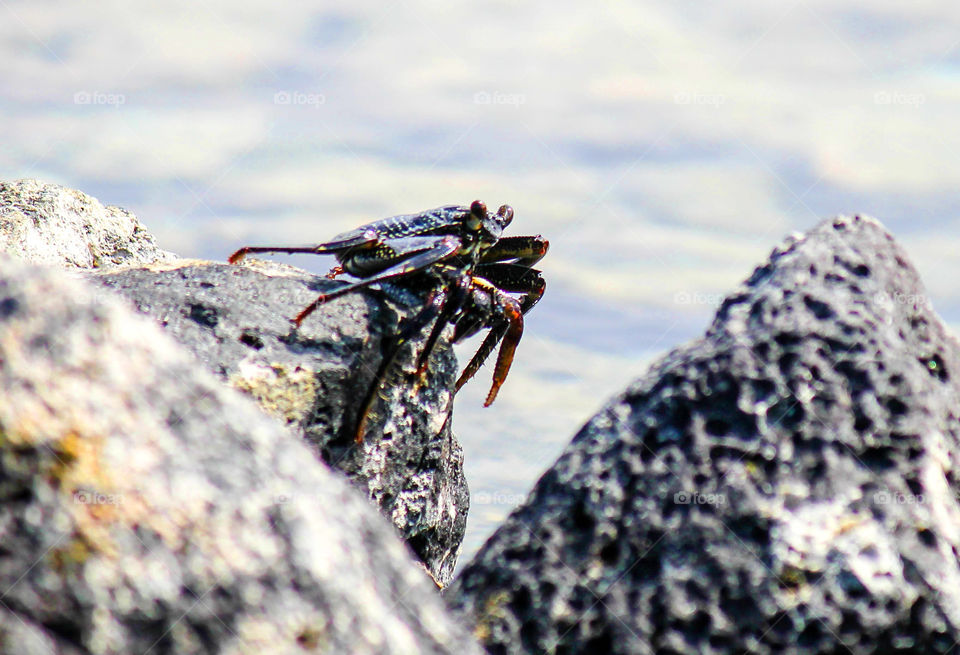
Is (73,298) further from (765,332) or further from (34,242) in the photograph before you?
(34,242)

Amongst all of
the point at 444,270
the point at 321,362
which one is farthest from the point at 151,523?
the point at 444,270

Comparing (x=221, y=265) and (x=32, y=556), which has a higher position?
(x=221, y=265)

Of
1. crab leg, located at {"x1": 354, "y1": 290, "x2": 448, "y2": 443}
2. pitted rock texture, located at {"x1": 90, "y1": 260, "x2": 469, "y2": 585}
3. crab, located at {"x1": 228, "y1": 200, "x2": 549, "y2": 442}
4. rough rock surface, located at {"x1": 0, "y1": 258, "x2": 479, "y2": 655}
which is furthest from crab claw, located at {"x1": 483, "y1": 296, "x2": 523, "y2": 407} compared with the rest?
rough rock surface, located at {"x1": 0, "y1": 258, "x2": 479, "y2": 655}

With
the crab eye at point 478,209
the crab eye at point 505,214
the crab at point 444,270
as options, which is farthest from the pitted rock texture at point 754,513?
the crab eye at point 505,214

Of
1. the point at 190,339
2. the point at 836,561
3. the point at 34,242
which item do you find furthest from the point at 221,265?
the point at 836,561

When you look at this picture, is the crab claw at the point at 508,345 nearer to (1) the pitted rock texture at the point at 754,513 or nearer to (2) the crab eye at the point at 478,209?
(2) the crab eye at the point at 478,209

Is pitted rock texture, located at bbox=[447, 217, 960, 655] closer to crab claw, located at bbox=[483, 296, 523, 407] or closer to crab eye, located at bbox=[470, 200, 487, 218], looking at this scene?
crab claw, located at bbox=[483, 296, 523, 407]

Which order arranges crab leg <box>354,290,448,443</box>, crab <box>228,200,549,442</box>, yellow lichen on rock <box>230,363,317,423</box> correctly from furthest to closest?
crab <box>228,200,549,442</box>, crab leg <box>354,290,448,443</box>, yellow lichen on rock <box>230,363,317,423</box>
